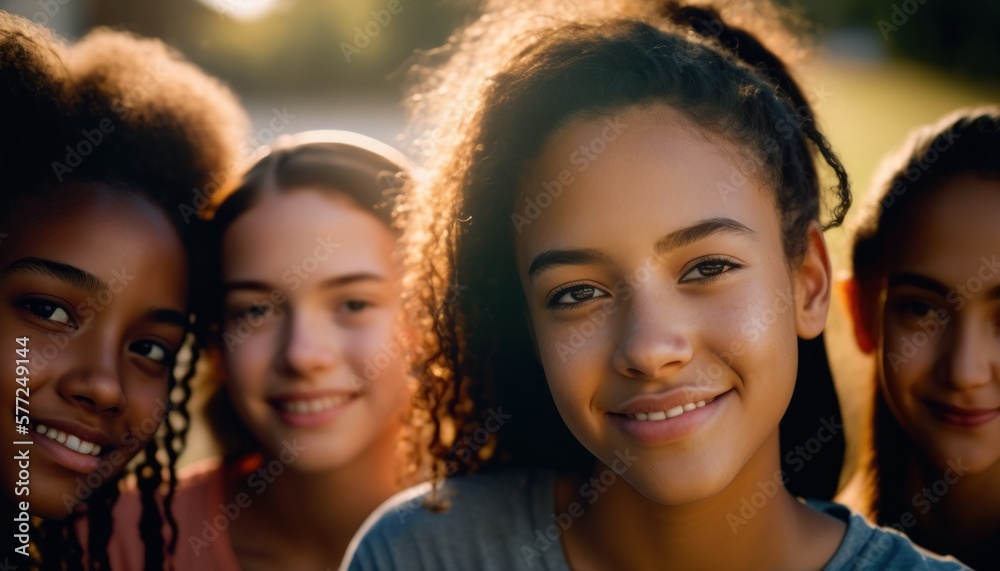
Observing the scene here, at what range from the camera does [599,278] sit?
214cm

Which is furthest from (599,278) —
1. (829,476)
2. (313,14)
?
(313,14)

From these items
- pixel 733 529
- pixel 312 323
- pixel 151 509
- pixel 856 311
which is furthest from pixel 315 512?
pixel 856 311

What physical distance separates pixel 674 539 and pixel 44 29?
2.48 meters

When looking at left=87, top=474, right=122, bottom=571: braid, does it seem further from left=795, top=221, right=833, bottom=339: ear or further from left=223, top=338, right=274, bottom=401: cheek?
left=795, top=221, right=833, bottom=339: ear

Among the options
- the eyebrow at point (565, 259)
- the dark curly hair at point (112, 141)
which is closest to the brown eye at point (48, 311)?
the dark curly hair at point (112, 141)

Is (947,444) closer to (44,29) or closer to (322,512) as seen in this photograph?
(322,512)

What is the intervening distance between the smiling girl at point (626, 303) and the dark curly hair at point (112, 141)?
912 mm

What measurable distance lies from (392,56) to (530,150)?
17785mm

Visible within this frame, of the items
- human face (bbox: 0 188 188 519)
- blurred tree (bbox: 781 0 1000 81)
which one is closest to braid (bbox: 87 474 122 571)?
human face (bbox: 0 188 188 519)

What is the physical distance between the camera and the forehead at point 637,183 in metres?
2.09

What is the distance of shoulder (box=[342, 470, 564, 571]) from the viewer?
2447mm

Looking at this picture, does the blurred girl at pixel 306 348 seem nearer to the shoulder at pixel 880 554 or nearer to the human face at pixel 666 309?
the human face at pixel 666 309

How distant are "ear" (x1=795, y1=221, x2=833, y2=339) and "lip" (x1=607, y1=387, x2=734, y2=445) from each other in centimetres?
41

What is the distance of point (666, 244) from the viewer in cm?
208
